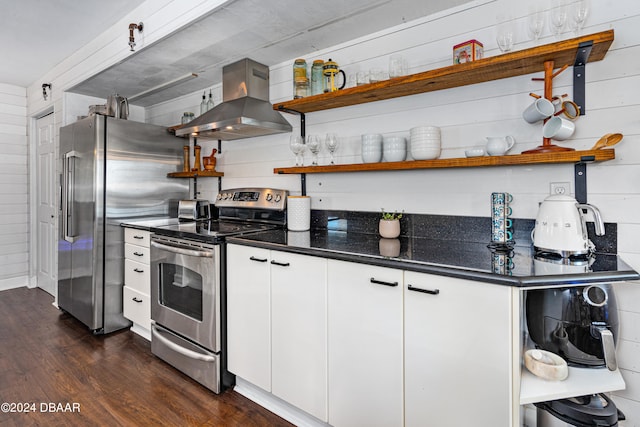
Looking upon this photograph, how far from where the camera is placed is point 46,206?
4168 millimetres

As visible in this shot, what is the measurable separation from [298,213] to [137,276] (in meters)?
1.56

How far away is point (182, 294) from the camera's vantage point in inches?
92.7

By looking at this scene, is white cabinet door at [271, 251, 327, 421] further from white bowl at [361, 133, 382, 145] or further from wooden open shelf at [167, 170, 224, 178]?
wooden open shelf at [167, 170, 224, 178]

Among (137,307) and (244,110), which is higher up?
(244,110)

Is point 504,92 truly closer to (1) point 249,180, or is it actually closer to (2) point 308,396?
(2) point 308,396

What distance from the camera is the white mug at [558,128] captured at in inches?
59.1

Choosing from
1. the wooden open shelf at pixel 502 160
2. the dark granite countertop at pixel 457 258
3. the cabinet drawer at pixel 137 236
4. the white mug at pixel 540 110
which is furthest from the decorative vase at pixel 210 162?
the white mug at pixel 540 110

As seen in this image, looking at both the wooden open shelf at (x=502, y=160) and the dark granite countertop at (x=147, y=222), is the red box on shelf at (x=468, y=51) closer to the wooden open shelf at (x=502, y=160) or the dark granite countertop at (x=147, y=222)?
the wooden open shelf at (x=502, y=160)

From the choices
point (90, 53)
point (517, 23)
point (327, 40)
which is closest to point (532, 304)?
point (517, 23)

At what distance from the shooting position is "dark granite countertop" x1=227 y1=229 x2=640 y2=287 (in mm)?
1151

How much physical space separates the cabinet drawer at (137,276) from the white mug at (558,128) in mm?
2787

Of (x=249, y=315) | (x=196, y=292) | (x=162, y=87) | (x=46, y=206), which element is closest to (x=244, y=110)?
(x=196, y=292)

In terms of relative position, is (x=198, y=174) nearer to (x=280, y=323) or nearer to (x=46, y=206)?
(x=280, y=323)

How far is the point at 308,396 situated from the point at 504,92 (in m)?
1.84
